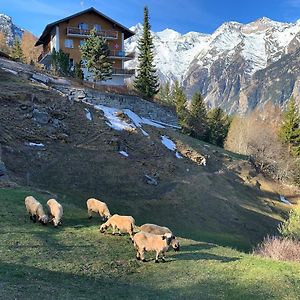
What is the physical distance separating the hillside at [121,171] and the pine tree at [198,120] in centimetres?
3370

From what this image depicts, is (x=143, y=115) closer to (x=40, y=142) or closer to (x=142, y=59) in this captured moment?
(x=142, y=59)

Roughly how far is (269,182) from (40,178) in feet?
129

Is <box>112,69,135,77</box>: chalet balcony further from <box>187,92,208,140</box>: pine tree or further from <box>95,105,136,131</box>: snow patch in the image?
<box>187,92,208,140</box>: pine tree

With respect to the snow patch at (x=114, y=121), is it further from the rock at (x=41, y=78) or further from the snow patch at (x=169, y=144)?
the rock at (x=41, y=78)

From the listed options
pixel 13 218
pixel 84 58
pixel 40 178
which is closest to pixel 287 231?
pixel 40 178

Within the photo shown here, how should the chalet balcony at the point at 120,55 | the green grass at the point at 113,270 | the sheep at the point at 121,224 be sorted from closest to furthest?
the green grass at the point at 113,270 < the sheep at the point at 121,224 < the chalet balcony at the point at 120,55

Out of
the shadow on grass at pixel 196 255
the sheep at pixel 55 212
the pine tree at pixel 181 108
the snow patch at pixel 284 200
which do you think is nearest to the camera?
the shadow on grass at pixel 196 255

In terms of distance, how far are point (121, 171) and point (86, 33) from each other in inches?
1567

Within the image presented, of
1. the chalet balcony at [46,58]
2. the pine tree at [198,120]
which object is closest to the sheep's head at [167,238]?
the chalet balcony at [46,58]

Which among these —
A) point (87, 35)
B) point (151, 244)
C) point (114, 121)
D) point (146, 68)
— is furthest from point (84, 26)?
point (151, 244)

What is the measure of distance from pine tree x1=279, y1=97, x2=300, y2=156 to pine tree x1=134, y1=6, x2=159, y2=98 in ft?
89.6

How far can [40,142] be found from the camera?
135 feet

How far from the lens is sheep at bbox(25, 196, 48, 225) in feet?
65.8

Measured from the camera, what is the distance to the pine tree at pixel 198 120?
89.1 metres
